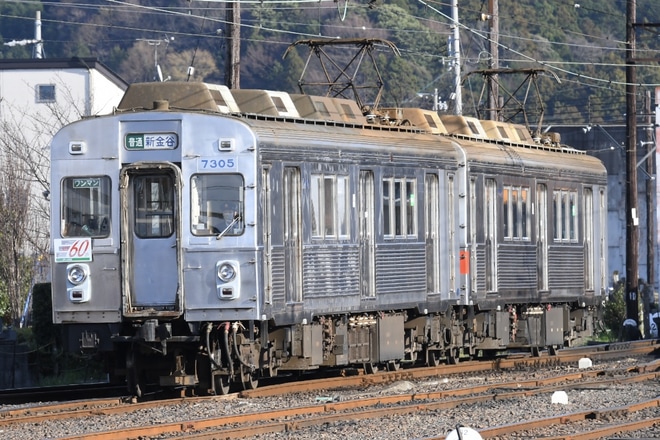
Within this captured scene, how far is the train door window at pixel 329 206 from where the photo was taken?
1812cm

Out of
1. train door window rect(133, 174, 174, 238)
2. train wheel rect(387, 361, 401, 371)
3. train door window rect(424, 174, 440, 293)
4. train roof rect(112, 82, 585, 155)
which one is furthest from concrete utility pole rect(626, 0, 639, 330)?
train door window rect(133, 174, 174, 238)

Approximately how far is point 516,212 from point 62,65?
27523 millimetres

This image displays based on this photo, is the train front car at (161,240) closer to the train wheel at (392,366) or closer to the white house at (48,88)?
the train wheel at (392,366)

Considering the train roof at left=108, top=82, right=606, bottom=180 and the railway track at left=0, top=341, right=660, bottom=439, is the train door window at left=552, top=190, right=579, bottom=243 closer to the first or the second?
the train roof at left=108, top=82, right=606, bottom=180

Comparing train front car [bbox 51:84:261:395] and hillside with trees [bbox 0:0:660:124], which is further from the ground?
hillside with trees [bbox 0:0:660:124]

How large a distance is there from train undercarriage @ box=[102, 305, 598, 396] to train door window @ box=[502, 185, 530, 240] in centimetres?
128

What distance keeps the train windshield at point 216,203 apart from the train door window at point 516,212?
24.8 ft

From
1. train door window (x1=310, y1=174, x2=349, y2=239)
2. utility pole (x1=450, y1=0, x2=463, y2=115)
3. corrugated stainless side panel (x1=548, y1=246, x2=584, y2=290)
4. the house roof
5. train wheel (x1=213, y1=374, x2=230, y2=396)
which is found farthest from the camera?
the house roof

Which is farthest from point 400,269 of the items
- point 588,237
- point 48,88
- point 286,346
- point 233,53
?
point 48,88

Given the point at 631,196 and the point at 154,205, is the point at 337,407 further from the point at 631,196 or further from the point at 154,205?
the point at 631,196

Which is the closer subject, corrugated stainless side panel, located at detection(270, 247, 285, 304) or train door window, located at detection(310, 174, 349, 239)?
corrugated stainless side panel, located at detection(270, 247, 285, 304)

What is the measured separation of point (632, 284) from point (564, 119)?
6518 cm

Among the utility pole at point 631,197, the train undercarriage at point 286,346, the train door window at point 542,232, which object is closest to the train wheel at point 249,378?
the train undercarriage at point 286,346

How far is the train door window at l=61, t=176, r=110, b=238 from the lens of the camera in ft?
56.2
